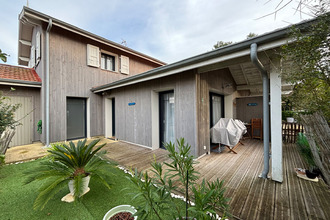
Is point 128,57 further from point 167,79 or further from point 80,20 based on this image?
point 167,79

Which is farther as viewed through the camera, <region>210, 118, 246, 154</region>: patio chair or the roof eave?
the roof eave

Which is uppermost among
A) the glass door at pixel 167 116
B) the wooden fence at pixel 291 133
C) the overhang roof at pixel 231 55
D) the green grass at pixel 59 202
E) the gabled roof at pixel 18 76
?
the gabled roof at pixel 18 76

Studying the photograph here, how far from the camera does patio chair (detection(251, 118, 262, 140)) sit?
20.8ft

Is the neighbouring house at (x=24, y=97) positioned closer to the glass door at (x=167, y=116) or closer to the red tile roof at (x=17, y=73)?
the red tile roof at (x=17, y=73)

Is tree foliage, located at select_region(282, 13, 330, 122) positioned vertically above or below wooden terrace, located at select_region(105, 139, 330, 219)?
above

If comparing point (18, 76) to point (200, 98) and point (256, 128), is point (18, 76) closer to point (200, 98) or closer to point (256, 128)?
point (200, 98)

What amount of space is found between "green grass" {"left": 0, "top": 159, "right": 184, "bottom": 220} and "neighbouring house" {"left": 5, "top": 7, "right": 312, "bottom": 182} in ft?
7.54

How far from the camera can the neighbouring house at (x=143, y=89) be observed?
9.09 ft

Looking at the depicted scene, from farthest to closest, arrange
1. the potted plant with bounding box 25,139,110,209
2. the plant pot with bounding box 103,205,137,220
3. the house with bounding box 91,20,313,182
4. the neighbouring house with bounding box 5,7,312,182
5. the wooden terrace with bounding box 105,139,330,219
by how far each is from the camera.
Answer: the neighbouring house with bounding box 5,7,312,182 < the house with bounding box 91,20,313,182 < the potted plant with bounding box 25,139,110,209 < the wooden terrace with bounding box 105,139,330,219 < the plant pot with bounding box 103,205,137,220

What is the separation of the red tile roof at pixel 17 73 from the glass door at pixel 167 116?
5958 mm

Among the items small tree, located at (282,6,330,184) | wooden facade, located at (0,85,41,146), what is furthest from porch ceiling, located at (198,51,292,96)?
wooden facade, located at (0,85,41,146)

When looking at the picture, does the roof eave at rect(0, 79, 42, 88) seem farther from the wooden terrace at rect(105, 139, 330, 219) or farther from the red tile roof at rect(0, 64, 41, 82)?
the wooden terrace at rect(105, 139, 330, 219)

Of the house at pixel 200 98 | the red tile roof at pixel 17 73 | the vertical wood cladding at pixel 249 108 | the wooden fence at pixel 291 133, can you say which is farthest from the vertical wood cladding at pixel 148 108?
the vertical wood cladding at pixel 249 108

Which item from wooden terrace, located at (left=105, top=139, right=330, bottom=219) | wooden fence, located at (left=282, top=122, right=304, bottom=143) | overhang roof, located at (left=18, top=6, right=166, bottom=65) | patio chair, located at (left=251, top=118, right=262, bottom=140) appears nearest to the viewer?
wooden terrace, located at (left=105, top=139, right=330, bottom=219)
